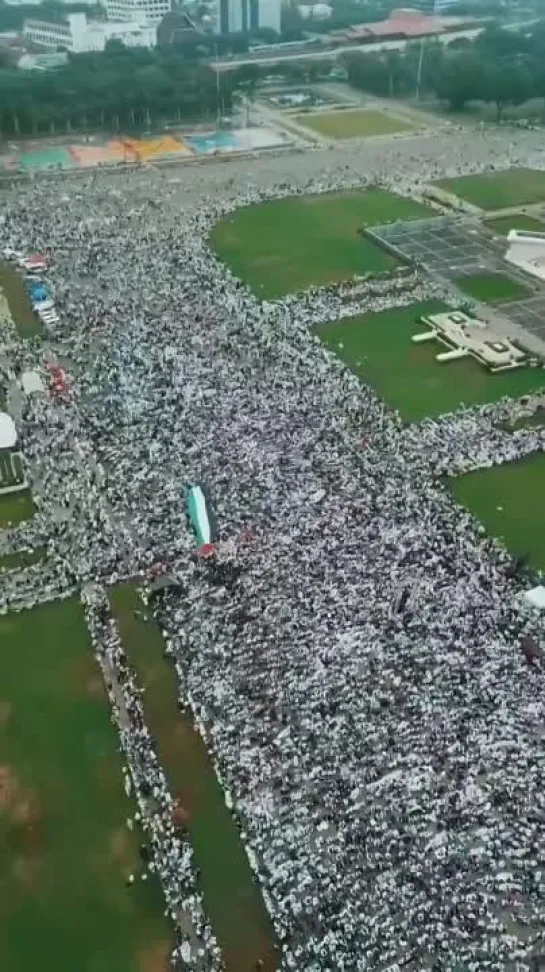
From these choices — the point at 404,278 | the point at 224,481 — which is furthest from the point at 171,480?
the point at 404,278

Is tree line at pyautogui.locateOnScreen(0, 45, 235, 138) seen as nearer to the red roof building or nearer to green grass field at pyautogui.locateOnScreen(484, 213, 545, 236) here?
the red roof building

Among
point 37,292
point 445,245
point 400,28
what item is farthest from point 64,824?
point 400,28

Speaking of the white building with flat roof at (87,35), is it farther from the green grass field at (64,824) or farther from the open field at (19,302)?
the green grass field at (64,824)

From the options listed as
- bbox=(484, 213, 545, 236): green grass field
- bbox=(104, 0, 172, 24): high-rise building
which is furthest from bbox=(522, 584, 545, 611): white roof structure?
bbox=(104, 0, 172, 24): high-rise building

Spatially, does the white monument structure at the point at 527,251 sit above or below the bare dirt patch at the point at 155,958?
above

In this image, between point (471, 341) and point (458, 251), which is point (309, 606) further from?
point (458, 251)

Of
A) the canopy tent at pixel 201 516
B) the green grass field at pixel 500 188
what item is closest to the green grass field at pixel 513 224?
the green grass field at pixel 500 188
